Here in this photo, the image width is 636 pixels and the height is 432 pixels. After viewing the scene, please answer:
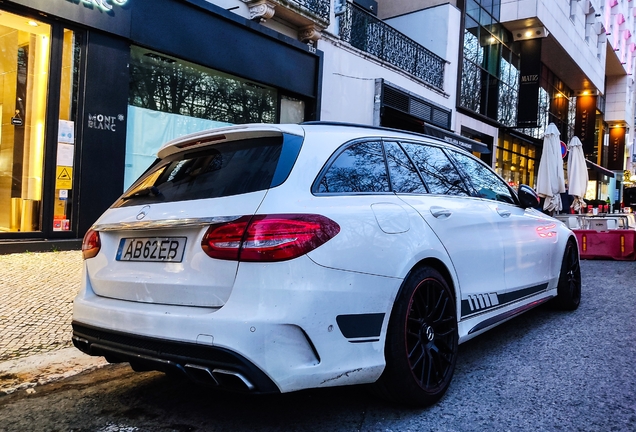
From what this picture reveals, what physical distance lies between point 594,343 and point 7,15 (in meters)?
8.38

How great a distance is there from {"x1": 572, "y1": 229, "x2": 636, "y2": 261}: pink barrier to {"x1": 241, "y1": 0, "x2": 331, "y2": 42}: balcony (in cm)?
750

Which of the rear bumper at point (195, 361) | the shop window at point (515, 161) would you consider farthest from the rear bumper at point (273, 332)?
the shop window at point (515, 161)

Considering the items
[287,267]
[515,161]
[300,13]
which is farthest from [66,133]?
[515,161]

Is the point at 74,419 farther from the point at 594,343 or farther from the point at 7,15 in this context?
the point at 7,15

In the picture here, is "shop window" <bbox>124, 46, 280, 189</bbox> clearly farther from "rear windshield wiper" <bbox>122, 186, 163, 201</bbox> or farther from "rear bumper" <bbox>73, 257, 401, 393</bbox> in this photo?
"rear bumper" <bbox>73, 257, 401, 393</bbox>

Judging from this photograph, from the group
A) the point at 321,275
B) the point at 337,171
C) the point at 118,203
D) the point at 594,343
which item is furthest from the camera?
the point at 594,343

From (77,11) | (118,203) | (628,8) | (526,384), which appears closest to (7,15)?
(77,11)

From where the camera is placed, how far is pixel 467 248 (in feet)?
11.7

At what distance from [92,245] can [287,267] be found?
1.38 metres

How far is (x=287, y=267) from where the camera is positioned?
238 cm

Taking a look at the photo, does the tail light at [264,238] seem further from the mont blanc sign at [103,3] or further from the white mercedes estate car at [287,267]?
the mont blanc sign at [103,3]

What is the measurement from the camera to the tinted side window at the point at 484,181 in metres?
4.21

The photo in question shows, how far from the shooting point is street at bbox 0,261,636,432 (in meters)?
2.83

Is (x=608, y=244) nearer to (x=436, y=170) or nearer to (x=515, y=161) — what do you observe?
(x=436, y=170)
